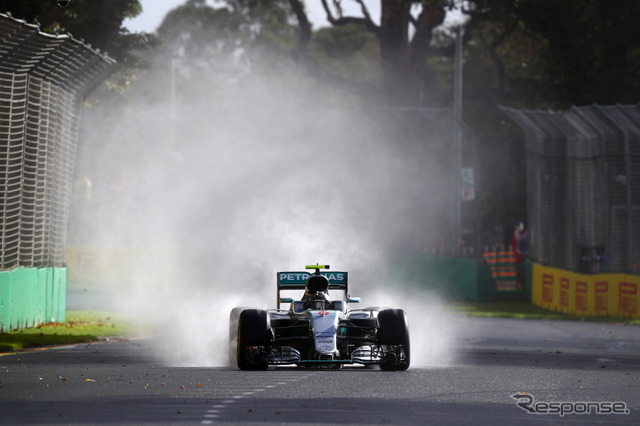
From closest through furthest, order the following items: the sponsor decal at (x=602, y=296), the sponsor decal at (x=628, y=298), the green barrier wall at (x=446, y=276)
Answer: the sponsor decal at (x=628, y=298), the sponsor decal at (x=602, y=296), the green barrier wall at (x=446, y=276)

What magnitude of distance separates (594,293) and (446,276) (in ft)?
27.3

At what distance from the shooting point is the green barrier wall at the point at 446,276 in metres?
39.3

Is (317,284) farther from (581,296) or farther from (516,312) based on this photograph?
(516,312)

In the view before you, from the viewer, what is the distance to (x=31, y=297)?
25.2 meters

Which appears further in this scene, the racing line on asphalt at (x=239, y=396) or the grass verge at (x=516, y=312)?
the grass verge at (x=516, y=312)

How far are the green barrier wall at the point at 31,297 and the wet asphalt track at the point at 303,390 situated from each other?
2863 millimetres

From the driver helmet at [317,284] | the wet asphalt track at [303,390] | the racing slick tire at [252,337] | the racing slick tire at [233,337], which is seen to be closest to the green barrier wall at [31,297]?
the wet asphalt track at [303,390]

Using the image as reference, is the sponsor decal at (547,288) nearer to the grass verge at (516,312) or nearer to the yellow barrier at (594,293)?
the yellow barrier at (594,293)

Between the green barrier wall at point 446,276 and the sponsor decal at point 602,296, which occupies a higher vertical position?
the green barrier wall at point 446,276

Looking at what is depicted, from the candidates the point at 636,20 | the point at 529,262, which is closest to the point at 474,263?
the point at 529,262

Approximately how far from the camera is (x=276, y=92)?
83312 millimetres

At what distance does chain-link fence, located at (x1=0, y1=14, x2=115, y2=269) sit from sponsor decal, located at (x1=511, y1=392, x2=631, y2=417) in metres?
10.6

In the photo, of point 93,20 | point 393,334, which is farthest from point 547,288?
point 393,334

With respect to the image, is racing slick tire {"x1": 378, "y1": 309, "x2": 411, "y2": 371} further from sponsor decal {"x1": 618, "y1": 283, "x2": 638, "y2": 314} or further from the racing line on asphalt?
sponsor decal {"x1": 618, "y1": 283, "x2": 638, "y2": 314}
